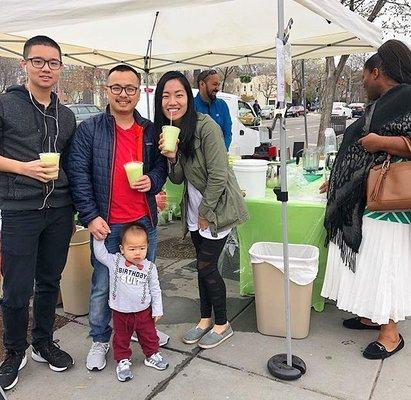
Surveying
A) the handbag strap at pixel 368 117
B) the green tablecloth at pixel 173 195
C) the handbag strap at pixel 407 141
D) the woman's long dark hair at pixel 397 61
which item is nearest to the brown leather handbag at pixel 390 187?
the handbag strap at pixel 407 141

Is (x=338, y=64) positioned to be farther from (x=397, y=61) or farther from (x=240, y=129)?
(x=397, y=61)

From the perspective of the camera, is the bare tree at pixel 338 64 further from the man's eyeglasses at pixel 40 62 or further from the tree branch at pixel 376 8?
the man's eyeglasses at pixel 40 62

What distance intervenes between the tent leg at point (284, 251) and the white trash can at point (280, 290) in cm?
34

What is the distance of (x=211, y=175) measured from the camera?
2723 millimetres

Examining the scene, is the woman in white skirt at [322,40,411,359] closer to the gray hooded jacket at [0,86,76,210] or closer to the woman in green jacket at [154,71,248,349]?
the woman in green jacket at [154,71,248,349]

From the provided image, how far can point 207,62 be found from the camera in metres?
7.14

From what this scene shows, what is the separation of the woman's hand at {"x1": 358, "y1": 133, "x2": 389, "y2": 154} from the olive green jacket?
34.1 inches

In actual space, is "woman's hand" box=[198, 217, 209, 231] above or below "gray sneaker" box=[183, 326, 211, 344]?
above

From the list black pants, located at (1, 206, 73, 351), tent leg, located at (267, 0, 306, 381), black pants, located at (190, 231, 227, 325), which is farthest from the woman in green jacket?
black pants, located at (1, 206, 73, 351)

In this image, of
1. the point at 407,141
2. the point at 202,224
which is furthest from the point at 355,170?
the point at 202,224

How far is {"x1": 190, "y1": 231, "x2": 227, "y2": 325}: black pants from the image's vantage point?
2.90 m

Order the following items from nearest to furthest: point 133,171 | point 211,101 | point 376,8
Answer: point 133,171 → point 211,101 → point 376,8

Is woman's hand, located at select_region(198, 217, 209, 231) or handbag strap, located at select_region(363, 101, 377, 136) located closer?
handbag strap, located at select_region(363, 101, 377, 136)

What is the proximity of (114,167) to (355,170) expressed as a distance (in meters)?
1.54
